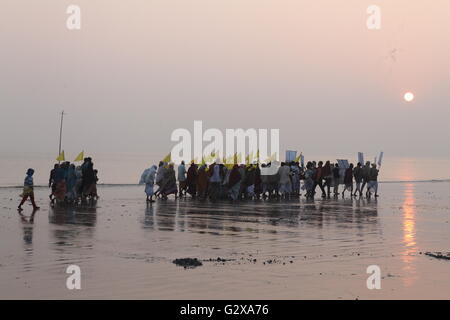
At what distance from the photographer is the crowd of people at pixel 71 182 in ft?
92.4

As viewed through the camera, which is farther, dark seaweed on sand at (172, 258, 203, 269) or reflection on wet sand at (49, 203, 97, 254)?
reflection on wet sand at (49, 203, 97, 254)

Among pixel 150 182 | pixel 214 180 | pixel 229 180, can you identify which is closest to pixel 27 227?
pixel 150 182

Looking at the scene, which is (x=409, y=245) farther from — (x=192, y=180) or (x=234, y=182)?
(x=192, y=180)

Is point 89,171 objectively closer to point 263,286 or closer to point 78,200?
point 78,200

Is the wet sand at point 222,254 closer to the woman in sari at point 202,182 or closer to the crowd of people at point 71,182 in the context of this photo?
the crowd of people at point 71,182

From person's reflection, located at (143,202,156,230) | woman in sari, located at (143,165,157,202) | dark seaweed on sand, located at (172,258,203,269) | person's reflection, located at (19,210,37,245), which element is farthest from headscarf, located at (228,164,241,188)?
dark seaweed on sand, located at (172,258,203,269)

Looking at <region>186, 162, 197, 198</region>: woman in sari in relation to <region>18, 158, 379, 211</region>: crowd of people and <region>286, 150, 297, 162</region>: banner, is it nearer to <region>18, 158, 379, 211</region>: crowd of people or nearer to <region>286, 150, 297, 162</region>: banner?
<region>18, 158, 379, 211</region>: crowd of people

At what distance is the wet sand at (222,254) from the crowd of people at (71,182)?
3685 millimetres

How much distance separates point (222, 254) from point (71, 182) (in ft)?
51.3

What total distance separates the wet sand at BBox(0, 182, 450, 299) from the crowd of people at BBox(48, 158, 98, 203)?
12.1 feet

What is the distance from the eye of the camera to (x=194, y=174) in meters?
34.3

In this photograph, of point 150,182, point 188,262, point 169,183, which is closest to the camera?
point 188,262

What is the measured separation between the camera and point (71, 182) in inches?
1136

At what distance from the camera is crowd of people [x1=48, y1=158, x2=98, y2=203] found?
92.4 ft
